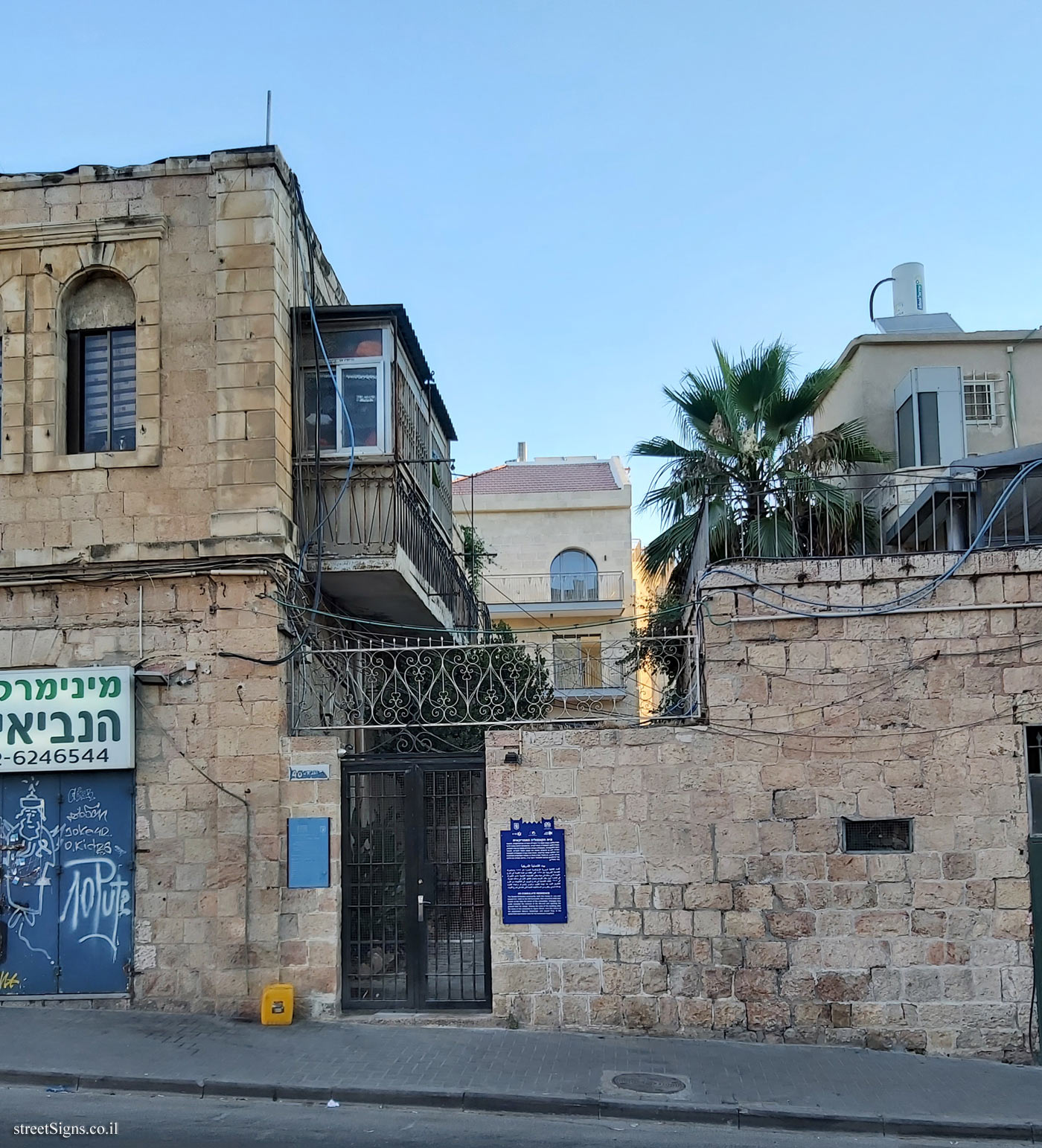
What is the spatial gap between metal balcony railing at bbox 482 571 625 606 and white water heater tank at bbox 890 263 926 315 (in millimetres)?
17013

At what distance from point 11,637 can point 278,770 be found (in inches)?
111

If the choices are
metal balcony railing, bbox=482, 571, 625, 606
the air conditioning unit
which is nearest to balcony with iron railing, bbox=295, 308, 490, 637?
the air conditioning unit

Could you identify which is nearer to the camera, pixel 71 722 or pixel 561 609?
pixel 71 722

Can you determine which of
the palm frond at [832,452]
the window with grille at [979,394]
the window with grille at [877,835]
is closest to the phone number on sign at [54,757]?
the window with grille at [877,835]

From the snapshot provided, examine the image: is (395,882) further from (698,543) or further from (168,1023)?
(698,543)

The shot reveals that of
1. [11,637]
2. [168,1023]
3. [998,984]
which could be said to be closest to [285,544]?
[11,637]

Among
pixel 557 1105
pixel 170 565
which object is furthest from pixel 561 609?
pixel 557 1105

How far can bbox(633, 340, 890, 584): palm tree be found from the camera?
11.0 meters

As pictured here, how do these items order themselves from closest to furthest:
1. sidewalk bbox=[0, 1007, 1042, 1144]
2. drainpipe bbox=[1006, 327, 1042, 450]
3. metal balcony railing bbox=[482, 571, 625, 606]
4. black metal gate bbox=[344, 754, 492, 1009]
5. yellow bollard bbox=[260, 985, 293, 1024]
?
1. sidewalk bbox=[0, 1007, 1042, 1144]
2. yellow bollard bbox=[260, 985, 293, 1024]
3. black metal gate bbox=[344, 754, 492, 1009]
4. drainpipe bbox=[1006, 327, 1042, 450]
5. metal balcony railing bbox=[482, 571, 625, 606]

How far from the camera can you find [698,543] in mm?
11945

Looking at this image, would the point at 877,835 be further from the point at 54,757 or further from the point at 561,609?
the point at 561,609

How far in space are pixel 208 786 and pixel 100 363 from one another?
4282 millimetres

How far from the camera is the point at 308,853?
32.9 ft

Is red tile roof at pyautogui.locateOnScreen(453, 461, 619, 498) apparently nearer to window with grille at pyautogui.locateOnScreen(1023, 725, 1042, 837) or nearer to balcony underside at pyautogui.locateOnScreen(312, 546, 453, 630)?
balcony underside at pyautogui.locateOnScreen(312, 546, 453, 630)
